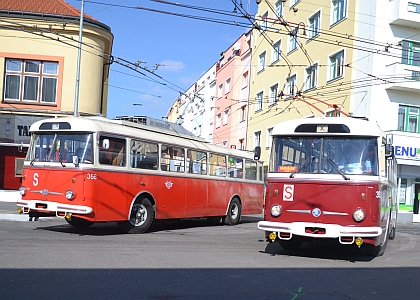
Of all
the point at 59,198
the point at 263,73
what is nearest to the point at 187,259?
the point at 59,198

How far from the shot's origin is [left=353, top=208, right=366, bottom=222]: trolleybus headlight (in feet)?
32.6

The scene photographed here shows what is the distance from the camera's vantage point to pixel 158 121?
17516 mm

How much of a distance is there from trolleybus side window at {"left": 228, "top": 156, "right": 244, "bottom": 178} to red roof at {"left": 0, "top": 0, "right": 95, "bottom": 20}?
12.3 metres

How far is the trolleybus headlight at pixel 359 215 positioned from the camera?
391 inches

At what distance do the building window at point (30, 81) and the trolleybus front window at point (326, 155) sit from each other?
17.5 metres

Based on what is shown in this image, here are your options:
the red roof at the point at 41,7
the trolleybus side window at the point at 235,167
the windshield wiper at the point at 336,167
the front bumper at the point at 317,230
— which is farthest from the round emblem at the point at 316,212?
the red roof at the point at 41,7

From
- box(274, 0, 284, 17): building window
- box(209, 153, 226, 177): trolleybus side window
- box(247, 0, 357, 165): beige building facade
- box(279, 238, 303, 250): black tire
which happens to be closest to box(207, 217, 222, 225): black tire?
box(209, 153, 226, 177): trolleybus side window

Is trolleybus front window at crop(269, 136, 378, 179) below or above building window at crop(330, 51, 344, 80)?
below

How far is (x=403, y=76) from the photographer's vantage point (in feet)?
86.2

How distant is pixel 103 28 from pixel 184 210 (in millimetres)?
14008

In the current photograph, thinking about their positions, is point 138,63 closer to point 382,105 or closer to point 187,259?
point 187,259

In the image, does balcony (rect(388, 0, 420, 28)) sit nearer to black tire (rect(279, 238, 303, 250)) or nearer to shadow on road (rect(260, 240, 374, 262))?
shadow on road (rect(260, 240, 374, 262))

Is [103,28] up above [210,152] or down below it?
above

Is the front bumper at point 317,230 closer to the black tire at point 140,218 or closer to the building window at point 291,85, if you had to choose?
the black tire at point 140,218
